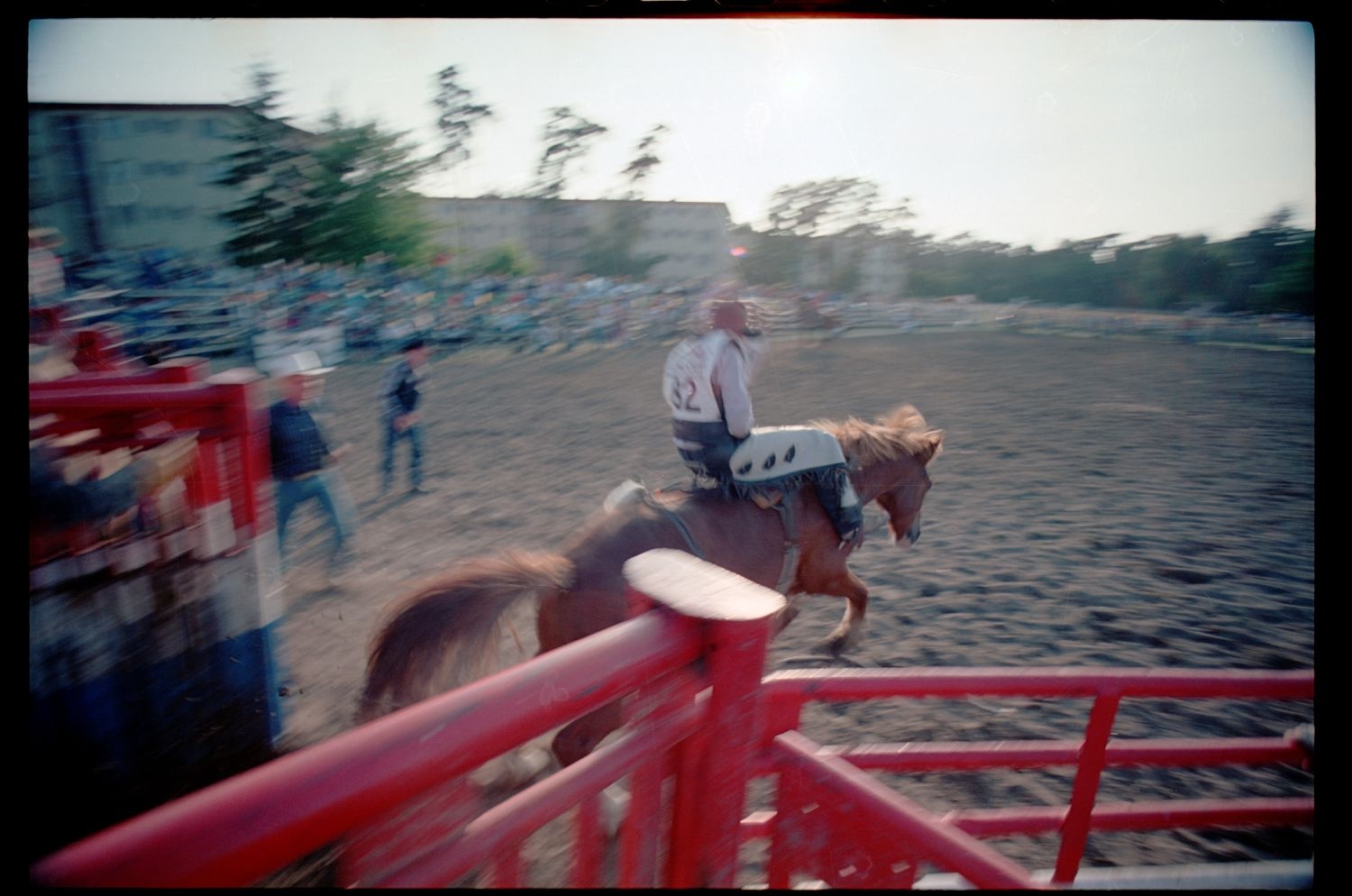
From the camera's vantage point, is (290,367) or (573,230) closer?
(290,367)

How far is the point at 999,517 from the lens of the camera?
5293mm

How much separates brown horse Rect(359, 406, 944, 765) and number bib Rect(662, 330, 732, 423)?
41 centimetres

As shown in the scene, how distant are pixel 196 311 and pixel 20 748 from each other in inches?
275

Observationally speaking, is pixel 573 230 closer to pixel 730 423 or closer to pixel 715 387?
pixel 715 387

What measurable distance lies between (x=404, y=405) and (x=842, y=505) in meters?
3.71

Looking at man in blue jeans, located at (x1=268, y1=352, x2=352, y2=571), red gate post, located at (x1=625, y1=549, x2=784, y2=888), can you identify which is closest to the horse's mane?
red gate post, located at (x1=625, y1=549, x2=784, y2=888)

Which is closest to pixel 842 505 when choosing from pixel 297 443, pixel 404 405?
pixel 297 443

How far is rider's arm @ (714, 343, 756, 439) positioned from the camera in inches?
120

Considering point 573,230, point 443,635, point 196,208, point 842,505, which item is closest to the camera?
point 443,635

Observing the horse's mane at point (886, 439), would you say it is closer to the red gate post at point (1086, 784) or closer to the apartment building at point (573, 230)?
the apartment building at point (573, 230)

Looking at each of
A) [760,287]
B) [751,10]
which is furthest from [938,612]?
[751,10]

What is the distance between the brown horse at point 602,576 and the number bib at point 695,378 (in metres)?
0.41

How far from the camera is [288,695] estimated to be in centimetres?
313

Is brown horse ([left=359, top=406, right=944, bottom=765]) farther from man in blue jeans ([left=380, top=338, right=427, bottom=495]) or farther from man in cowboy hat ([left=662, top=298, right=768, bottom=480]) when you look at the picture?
man in blue jeans ([left=380, top=338, right=427, bottom=495])
